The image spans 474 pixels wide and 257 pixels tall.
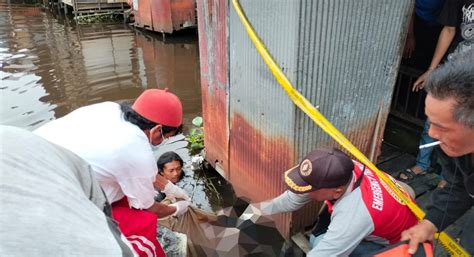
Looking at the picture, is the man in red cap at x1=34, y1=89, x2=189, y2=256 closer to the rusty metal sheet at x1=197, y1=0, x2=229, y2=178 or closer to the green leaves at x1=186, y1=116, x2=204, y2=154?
the rusty metal sheet at x1=197, y1=0, x2=229, y2=178

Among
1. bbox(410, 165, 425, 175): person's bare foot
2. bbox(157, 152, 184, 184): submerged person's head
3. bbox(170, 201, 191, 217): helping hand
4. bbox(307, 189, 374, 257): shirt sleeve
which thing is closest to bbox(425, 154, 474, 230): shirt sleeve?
bbox(307, 189, 374, 257): shirt sleeve

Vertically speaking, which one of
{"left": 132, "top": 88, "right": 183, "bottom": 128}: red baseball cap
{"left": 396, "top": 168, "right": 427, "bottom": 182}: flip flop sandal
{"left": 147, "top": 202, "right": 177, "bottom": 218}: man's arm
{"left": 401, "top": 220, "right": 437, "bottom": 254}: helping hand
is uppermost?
{"left": 132, "top": 88, "right": 183, "bottom": 128}: red baseball cap

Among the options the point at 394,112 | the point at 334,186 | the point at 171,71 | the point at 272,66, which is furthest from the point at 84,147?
the point at 171,71

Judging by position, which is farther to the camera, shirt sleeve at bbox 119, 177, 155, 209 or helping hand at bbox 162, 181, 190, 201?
helping hand at bbox 162, 181, 190, 201

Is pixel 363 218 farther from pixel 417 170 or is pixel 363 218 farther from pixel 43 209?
pixel 417 170

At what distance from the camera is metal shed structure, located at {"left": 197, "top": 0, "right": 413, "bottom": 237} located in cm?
248

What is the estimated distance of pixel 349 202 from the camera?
220 cm

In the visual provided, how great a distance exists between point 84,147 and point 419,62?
3988 millimetres

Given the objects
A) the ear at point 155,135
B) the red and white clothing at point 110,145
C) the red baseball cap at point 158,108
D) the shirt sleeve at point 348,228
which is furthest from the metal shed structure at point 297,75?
the red and white clothing at point 110,145

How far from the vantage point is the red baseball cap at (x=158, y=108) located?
2.35 m

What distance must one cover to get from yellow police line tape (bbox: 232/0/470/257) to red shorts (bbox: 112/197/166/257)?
137 cm

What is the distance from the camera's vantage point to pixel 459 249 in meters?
2.28

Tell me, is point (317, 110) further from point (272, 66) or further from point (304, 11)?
point (304, 11)

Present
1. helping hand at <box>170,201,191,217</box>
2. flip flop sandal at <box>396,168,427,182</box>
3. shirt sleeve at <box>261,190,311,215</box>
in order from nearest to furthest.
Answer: shirt sleeve at <box>261,190,311,215</box> < helping hand at <box>170,201,191,217</box> < flip flop sandal at <box>396,168,427,182</box>
